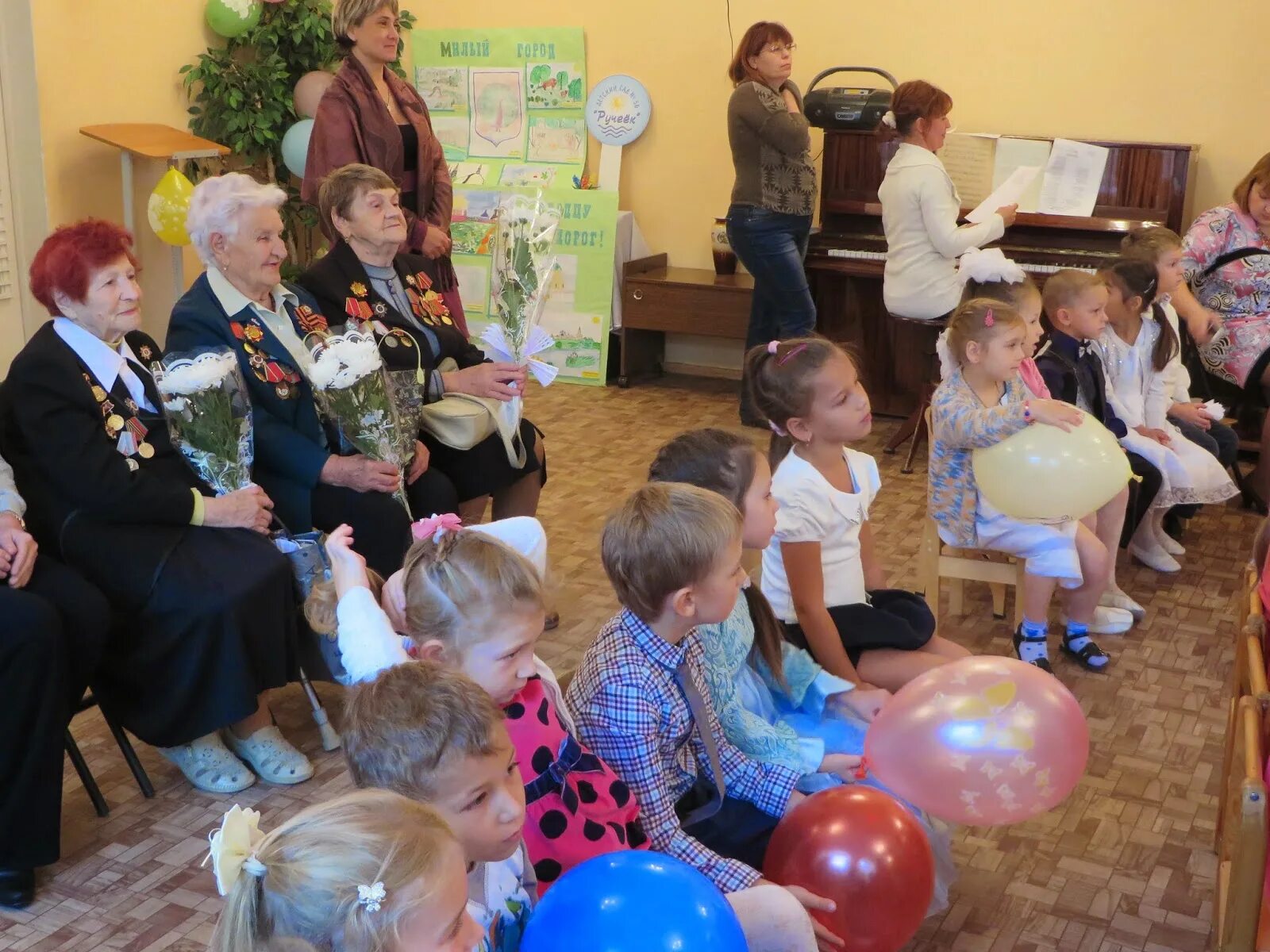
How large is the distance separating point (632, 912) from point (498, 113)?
19.4 feet

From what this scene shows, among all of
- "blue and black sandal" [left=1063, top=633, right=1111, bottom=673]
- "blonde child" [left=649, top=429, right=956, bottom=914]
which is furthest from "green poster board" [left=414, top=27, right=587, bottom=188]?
"blonde child" [left=649, top=429, right=956, bottom=914]

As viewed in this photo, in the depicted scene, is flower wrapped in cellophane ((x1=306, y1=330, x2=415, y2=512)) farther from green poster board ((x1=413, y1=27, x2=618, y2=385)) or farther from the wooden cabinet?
green poster board ((x1=413, y1=27, x2=618, y2=385))

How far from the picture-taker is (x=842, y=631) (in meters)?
2.65

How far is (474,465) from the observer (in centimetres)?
354

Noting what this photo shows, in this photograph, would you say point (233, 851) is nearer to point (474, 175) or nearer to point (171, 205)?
point (171, 205)

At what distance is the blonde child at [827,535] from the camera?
2.60 metres

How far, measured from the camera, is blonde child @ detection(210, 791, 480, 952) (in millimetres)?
1116

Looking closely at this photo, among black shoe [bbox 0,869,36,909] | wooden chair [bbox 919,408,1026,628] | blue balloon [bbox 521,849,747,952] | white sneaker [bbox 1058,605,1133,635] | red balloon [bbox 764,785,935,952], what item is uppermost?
blue balloon [bbox 521,849,747,952]

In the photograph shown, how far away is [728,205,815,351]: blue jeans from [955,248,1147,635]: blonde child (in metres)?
1.39

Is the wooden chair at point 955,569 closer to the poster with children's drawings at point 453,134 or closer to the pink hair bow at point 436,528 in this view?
the pink hair bow at point 436,528

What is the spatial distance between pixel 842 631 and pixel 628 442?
2881 millimetres

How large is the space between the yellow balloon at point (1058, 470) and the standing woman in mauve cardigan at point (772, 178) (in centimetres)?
230

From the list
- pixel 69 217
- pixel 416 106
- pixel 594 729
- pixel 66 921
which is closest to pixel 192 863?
pixel 66 921

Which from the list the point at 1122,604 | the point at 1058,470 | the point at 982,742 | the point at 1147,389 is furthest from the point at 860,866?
the point at 1147,389
